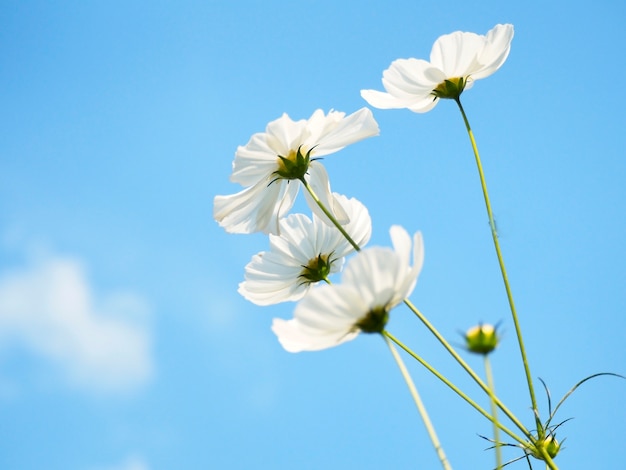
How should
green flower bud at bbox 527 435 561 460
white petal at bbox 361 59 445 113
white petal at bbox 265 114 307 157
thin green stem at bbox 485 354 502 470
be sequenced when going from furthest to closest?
white petal at bbox 361 59 445 113
white petal at bbox 265 114 307 157
green flower bud at bbox 527 435 561 460
thin green stem at bbox 485 354 502 470

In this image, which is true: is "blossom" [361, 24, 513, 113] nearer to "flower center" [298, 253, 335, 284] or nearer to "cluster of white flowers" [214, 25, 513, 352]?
"cluster of white flowers" [214, 25, 513, 352]

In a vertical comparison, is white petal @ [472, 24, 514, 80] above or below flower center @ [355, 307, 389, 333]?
above

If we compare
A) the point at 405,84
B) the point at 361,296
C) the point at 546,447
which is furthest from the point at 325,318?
the point at 405,84

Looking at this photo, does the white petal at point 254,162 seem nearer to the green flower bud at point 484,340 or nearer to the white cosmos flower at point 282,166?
the white cosmos flower at point 282,166

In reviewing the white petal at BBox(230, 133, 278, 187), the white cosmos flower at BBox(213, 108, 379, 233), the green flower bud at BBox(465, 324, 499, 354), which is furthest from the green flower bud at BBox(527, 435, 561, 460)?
the white petal at BBox(230, 133, 278, 187)

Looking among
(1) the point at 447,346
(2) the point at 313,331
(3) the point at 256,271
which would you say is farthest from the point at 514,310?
(3) the point at 256,271

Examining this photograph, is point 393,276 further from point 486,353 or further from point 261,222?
point 261,222

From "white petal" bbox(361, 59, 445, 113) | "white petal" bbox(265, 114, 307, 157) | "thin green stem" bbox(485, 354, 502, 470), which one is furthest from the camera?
"white petal" bbox(361, 59, 445, 113)
